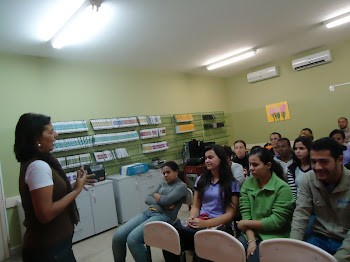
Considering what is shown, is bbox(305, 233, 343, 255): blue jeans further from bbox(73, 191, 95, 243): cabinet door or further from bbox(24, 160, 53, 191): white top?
bbox(73, 191, 95, 243): cabinet door

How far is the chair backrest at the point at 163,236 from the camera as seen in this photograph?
1.77 metres

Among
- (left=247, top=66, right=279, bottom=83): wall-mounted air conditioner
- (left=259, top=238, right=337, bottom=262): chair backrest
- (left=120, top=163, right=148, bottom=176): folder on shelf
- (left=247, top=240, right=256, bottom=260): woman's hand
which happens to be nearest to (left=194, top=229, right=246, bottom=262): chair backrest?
(left=259, top=238, right=337, bottom=262): chair backrest

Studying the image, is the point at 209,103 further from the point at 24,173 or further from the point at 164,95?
the point at 24,173

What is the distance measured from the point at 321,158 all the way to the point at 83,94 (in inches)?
161

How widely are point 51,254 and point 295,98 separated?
20.9 ft

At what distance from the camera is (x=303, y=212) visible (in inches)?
66.2

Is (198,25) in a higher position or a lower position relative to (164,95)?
higher

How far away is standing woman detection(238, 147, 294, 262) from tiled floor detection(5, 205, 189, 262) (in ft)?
4.70

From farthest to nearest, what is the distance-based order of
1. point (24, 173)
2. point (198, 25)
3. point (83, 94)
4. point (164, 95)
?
1. point (164, 95)
2. point (83, 94)
3. point (198, 25)
4. point (24, 173)

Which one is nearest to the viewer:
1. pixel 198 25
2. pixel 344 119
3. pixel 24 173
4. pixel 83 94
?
pixel 24 173

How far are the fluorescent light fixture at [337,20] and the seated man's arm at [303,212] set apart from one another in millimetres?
3593

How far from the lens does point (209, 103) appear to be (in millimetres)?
6992

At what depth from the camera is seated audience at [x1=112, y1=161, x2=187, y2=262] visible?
2361mm

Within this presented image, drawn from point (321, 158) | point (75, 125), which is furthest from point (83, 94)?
point (321, 158)
